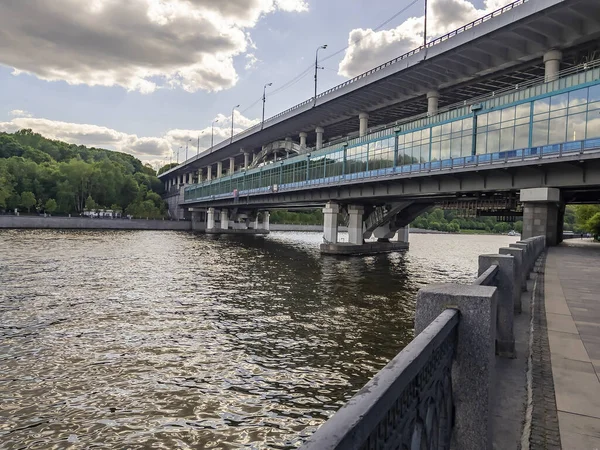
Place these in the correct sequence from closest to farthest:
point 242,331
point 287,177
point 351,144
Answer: point 242,331
point 351,144
point 287,177

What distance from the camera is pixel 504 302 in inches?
254

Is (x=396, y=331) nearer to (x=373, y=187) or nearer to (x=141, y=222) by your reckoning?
(x=373, y=187)

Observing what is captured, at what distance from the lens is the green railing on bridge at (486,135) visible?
90.6ft

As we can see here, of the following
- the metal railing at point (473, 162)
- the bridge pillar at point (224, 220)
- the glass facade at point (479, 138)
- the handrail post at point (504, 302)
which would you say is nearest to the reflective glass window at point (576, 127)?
the glass facade at point (479, 138)

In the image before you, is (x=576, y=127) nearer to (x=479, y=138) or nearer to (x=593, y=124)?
(x=593, y=124)

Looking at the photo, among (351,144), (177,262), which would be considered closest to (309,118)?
(351,144)

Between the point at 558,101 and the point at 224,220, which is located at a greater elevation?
the point at 558,101

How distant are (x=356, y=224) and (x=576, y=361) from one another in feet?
149

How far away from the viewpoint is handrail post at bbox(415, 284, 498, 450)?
3.22 meters

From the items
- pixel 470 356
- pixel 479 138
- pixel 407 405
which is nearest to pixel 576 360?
pixel 470 356

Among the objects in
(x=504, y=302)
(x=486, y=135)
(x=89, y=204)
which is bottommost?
(x=504, y=302)

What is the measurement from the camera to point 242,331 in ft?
45.5

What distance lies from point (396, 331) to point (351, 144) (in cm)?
3810

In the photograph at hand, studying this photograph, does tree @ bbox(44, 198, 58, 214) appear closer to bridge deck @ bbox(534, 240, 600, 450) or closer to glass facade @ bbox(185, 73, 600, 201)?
glass facade @ bbox(185, 73, 600, 201)
